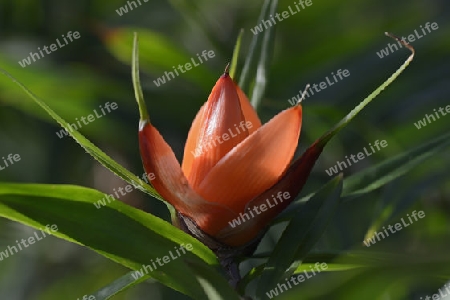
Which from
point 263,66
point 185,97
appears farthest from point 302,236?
point 185,97

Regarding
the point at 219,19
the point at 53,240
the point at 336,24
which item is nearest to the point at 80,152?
the point at 53,240

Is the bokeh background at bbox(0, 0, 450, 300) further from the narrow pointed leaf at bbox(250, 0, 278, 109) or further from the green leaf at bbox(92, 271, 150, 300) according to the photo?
the green leaf at bbox(92, 271, 150, 300)

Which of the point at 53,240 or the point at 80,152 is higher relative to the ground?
the point at 80,152

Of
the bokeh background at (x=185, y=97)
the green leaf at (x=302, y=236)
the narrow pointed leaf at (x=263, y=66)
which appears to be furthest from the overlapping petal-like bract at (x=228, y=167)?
the bokeh background at (x=185, y=97)

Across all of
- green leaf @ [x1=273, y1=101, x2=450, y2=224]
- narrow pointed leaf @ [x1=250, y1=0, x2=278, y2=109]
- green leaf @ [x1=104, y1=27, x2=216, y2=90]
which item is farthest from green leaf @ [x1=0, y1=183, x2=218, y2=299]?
green leaf @ [x1=104, y1=27, x2=216, y2=90]

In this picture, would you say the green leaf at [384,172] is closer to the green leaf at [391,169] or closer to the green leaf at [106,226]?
the green leaf at [391,169]

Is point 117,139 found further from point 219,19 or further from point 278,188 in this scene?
point 278,188

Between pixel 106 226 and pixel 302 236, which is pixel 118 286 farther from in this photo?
pixel 302 236
